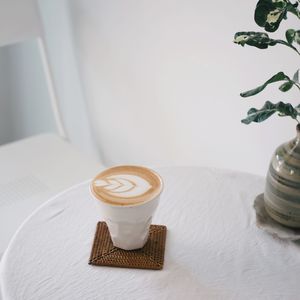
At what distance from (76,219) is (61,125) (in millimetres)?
796

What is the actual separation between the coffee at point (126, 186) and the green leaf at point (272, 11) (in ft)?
1.06

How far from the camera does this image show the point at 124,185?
0.77m

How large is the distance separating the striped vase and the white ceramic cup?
0.21 meters

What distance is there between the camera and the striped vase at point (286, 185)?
78 cm

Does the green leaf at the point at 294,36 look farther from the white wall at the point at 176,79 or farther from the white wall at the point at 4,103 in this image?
the white wall at the point at 4,103

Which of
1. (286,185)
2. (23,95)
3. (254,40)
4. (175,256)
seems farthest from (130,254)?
(23,95)

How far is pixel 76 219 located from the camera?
0.88m

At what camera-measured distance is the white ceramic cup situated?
2.37 feet

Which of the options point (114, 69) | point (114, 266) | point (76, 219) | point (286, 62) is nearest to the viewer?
point (114, 266)

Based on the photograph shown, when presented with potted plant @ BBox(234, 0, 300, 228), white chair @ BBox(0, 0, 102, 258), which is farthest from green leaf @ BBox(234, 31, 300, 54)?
white chair @ BBox(0, 0, 102, 258)

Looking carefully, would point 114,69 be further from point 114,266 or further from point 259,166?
point 114,266

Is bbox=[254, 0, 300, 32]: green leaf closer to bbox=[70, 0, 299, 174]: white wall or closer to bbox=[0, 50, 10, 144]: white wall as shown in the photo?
bbox=[70, 0, 299, 174]: white wall

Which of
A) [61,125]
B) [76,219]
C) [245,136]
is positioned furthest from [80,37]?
[76,219]

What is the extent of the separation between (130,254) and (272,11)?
0.48 meters
